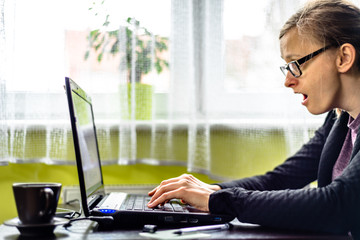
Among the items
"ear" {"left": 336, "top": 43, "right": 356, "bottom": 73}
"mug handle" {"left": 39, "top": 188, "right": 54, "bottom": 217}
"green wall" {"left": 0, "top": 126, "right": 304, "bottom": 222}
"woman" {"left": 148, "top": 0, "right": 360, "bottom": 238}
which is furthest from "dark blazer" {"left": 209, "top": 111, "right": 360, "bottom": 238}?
"green wall" {"left": 0, "top": 126, "right": 304, "bottom": 222}

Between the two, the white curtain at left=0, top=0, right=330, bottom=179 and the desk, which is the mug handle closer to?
the desk

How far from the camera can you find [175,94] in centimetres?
161

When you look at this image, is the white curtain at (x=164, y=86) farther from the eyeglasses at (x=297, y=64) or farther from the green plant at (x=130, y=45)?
the eyeglasses at (x=297, y=64)

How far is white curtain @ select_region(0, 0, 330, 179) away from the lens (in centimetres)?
153

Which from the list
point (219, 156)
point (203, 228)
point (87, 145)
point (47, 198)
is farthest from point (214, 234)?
point (219, 156)

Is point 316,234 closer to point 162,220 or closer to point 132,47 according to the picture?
point 162,220

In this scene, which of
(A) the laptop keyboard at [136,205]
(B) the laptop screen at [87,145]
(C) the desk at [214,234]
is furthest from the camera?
(B) the laptop screen at [87,145]

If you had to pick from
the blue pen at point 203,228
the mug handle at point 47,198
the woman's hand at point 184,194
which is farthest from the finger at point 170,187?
the mug handle at point 47,198

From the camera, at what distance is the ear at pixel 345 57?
1060mm

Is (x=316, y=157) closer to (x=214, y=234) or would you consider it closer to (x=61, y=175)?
(x=214, y=234)

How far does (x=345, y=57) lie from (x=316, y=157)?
1.45 ft

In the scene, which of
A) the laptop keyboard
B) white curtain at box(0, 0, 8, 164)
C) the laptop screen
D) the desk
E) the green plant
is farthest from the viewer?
the green plant

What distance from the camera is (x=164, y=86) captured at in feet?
5.36

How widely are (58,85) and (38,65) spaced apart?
99mm
